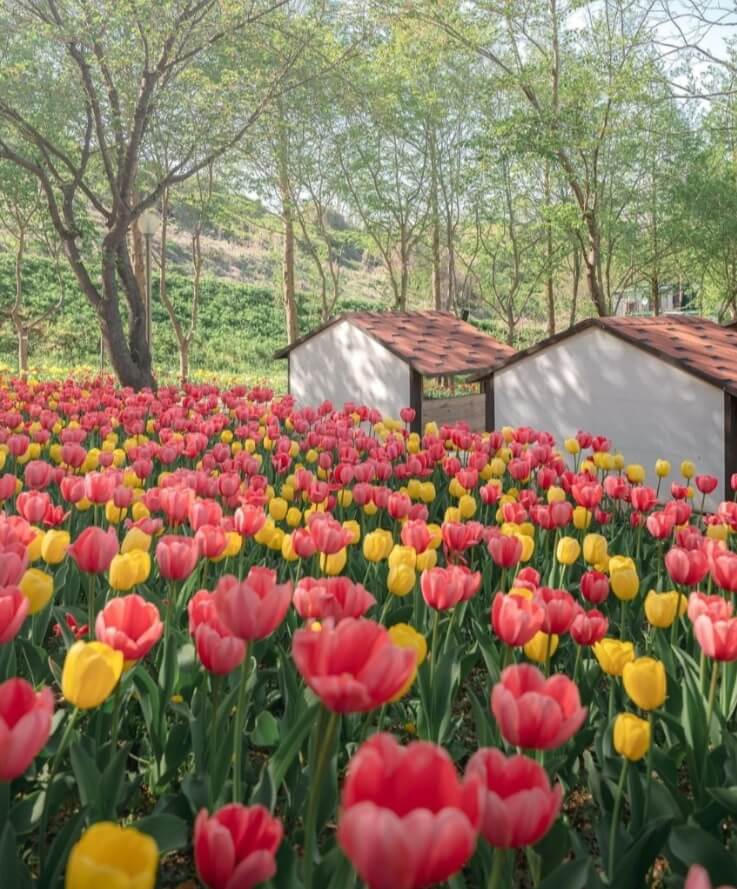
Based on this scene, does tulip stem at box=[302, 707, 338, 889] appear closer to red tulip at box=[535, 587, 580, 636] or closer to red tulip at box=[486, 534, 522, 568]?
red tulip at box=[535, 587, 580, 636]

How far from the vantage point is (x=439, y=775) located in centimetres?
68

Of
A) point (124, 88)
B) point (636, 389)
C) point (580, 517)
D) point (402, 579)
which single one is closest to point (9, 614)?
point (402, 579)

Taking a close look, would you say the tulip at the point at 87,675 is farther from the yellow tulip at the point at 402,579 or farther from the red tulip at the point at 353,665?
the yellow tulip at the point at 402,579

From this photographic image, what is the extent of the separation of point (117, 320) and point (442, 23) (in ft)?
24.0

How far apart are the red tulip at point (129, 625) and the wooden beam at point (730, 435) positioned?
Result: 16.6 feet

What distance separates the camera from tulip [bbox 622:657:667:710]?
1453 mm

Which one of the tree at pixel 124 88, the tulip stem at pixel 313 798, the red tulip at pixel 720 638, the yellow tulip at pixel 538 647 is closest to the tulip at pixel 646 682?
the red tulip at pixel 720 638

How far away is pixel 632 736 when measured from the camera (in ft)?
4.67

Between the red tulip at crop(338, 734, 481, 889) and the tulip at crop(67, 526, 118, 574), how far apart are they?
1.36 meters

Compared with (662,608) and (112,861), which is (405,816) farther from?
(662,608)

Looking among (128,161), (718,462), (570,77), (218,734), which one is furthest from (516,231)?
(218,734)

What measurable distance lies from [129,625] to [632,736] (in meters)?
0.87

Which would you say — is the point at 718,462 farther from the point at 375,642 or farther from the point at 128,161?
the point at 128,161

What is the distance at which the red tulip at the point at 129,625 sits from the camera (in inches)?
52.2
